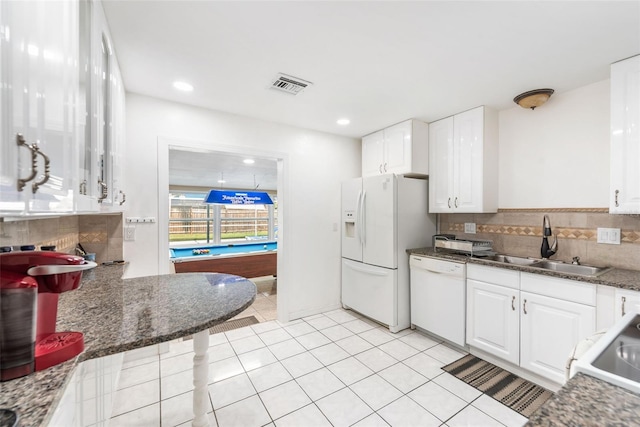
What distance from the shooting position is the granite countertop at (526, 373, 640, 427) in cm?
58

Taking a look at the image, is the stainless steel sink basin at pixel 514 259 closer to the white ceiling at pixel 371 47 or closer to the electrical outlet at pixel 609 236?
the electrical outlet at pixel 609 236

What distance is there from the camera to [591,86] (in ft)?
7.31

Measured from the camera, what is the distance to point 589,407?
0.63 m

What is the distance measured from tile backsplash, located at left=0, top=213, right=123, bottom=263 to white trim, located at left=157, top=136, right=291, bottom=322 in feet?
1.11

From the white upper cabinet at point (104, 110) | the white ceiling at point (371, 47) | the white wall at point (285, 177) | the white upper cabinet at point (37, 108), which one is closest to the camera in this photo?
the white upper cabinet at point (37, 108)

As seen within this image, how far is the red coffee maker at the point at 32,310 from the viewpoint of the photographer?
0.69 metres

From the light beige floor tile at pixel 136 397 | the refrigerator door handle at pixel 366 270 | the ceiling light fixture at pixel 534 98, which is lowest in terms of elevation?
the light beige floor tile at pixel 136 397

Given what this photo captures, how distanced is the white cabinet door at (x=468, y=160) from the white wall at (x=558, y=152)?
33 centimetres

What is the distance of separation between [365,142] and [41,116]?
11.2 feet

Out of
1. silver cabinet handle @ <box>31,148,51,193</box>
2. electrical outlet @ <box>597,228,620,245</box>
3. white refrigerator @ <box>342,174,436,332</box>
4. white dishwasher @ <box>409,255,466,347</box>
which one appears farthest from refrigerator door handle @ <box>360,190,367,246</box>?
silver cabinet handle @ <box>31,148,51,193</box>

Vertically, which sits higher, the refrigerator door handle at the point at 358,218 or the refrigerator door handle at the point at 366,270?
the refrigerator door handle at the point at 358,218

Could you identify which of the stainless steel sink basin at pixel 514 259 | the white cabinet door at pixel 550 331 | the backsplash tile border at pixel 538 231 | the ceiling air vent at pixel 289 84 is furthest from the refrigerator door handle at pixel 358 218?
the white cabinet door at pixel 550 331

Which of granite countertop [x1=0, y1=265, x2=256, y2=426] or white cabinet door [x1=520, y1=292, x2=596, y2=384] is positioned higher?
granite countertop [x1=0, y1=265, x2=256, y2=426]

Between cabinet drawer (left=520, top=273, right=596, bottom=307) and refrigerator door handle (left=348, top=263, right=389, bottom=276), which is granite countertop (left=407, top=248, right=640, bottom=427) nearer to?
cabinet drawer (left=520, top=273, right=596, bottom=307)
